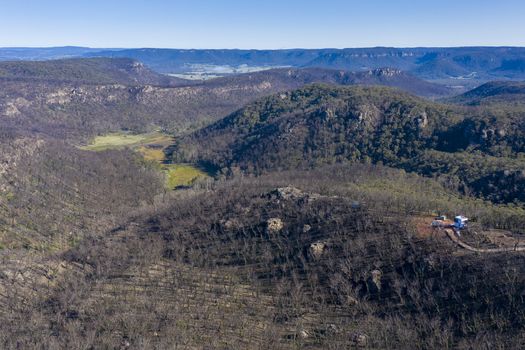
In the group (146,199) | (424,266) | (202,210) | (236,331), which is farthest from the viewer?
(146,199)

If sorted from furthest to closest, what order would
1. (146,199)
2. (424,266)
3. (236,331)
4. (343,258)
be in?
(146,199)
(343,258)
(424,266)
(236,331)

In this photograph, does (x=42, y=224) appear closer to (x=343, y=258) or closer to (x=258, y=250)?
(x=258, y=250)

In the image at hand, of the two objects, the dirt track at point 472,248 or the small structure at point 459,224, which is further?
the small structure at point 459,224

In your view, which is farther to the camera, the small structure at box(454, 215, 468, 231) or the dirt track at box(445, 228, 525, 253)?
the small structure at box(454, 215, 468, 231)

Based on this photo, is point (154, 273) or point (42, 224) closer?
point (154, 273)

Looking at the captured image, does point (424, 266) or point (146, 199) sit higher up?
point (424, 266)

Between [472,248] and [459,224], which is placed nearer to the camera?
[472,248]

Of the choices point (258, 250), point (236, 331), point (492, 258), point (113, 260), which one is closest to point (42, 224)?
point (113, 260)

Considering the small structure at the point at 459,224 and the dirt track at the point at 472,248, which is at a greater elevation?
the small structure at the point at 459,224

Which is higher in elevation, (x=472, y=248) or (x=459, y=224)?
(x=459, y=224)

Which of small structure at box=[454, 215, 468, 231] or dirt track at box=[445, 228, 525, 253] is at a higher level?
small structure at box=[454, 215, 468, 231]
